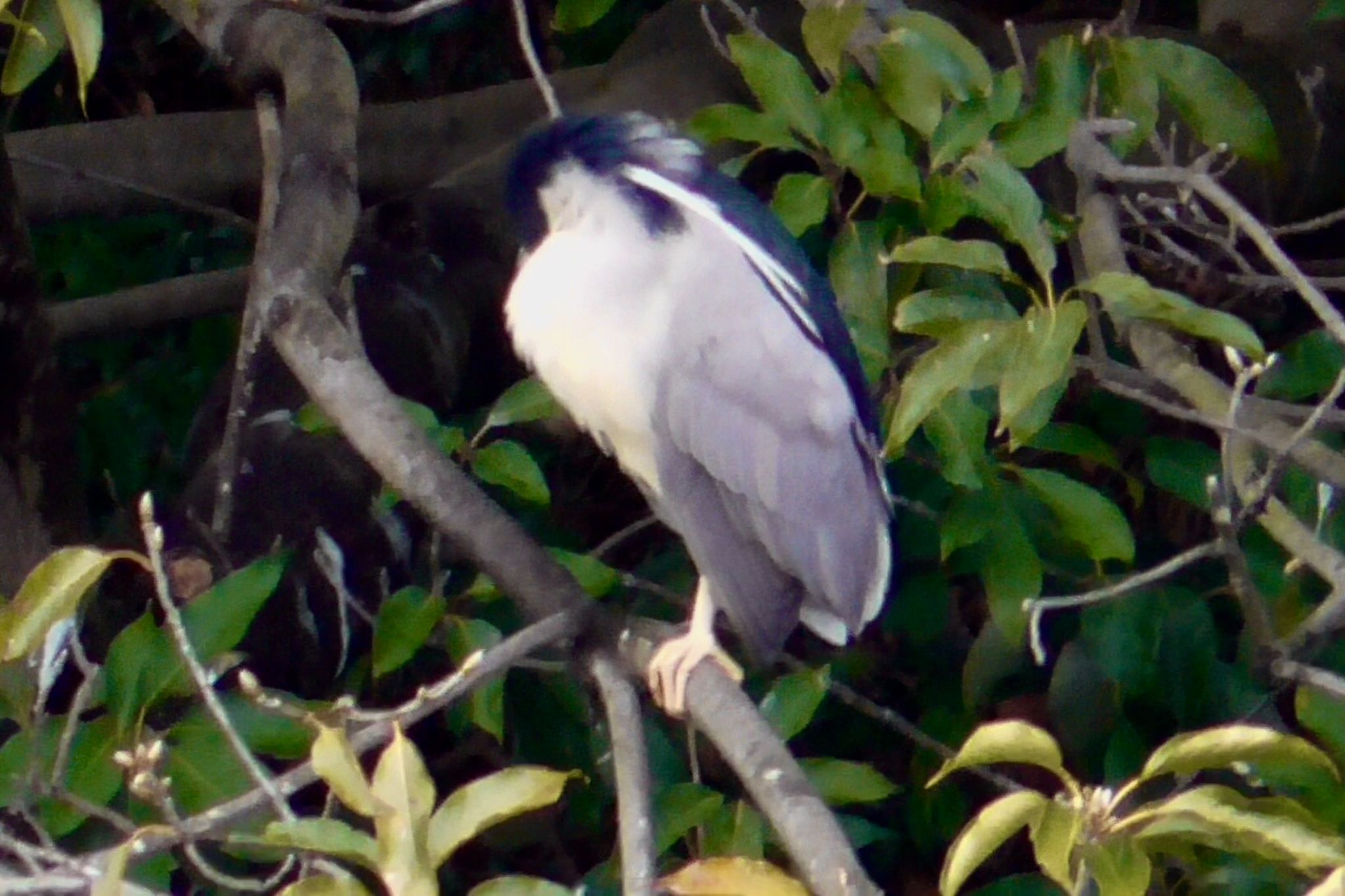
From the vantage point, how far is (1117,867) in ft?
2.71

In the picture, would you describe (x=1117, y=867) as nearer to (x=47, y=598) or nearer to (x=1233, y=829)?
(x=1233, y=829)

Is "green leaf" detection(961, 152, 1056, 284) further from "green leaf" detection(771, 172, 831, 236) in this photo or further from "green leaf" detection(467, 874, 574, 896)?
"green leaf" detection(467, 874, 574, 896)

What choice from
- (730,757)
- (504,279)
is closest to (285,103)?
(504,279)

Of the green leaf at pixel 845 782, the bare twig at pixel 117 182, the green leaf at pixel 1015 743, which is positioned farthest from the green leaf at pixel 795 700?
the bare twig at pixel 117 182

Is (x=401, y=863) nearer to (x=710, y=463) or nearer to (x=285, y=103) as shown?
(x=710, y=463)

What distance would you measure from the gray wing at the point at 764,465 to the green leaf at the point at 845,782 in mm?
98

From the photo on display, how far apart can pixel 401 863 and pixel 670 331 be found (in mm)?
599

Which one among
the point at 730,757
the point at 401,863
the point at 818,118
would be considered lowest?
the point at 730,757

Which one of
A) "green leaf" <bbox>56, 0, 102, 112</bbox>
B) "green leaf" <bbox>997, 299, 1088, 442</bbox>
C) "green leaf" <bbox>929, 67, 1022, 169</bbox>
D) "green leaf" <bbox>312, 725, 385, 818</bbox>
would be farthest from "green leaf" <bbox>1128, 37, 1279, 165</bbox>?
"green leaf" <bbox>312, 725, 385, 818</bbox>

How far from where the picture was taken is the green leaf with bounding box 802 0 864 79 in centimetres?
125

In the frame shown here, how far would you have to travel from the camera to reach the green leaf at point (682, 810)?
1172 millimetres

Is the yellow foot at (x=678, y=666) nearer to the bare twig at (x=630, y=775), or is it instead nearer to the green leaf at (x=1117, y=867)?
the bare twig at (x=630, y=775)

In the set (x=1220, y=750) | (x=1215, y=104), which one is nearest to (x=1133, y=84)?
(x=1215, y=104)

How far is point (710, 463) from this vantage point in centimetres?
127
